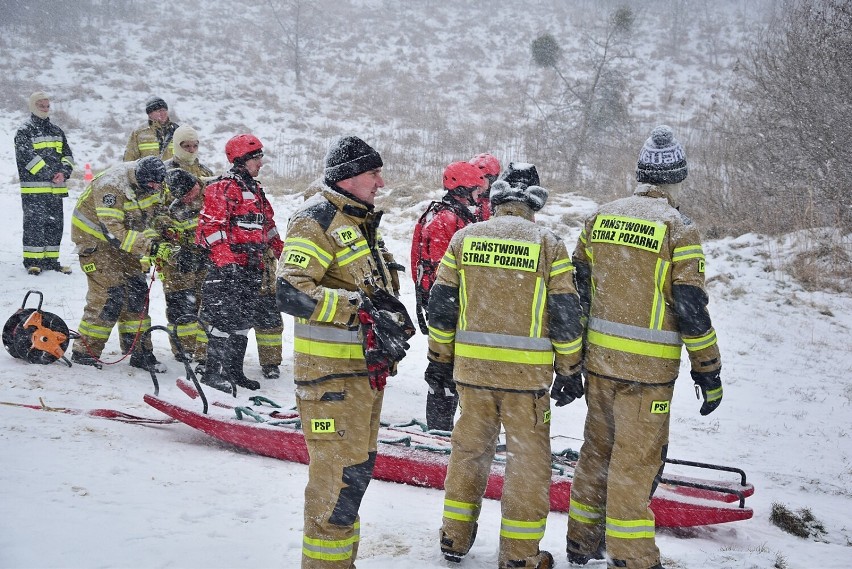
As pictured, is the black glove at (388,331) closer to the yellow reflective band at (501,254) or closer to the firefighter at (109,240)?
the yellow reflective band at (501,254)

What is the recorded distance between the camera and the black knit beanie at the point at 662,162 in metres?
3.86

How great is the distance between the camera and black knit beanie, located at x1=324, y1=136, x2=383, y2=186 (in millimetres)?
3359

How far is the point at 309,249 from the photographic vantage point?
3.20 metres

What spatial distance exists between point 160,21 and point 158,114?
27.1 metres

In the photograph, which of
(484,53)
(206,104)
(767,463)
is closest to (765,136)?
(767,463)

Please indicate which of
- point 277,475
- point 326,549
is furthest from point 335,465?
point 277,475

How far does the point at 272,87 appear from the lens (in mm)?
28922

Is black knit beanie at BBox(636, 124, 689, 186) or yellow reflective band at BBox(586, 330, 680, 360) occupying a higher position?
black knit beanie at BBox(636, 124, 689, 186)

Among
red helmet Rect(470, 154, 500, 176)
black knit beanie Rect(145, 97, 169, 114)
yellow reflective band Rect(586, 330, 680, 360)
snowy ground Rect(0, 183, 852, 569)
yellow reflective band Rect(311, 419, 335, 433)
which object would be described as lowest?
snowy ground Rect(0, 183, 852, 569)

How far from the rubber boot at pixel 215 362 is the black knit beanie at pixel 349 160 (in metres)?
3.91

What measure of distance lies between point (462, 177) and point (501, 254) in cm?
211

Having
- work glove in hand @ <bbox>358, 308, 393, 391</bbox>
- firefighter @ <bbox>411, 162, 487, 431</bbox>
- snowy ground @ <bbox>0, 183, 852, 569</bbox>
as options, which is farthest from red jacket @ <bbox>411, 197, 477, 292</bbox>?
work glove in hand @ <bbox>358, 308, 393, 391</bbox>

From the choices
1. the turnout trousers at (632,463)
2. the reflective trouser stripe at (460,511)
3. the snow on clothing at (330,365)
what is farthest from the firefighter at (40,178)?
the turnout trousers at (632,463)

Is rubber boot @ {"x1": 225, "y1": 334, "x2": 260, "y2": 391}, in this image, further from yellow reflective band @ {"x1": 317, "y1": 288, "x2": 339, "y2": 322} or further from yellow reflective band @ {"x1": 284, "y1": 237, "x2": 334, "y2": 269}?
yellow reflective band @ {"x1": 317, "y1": 288, "x2": 339, "y2": 322}
